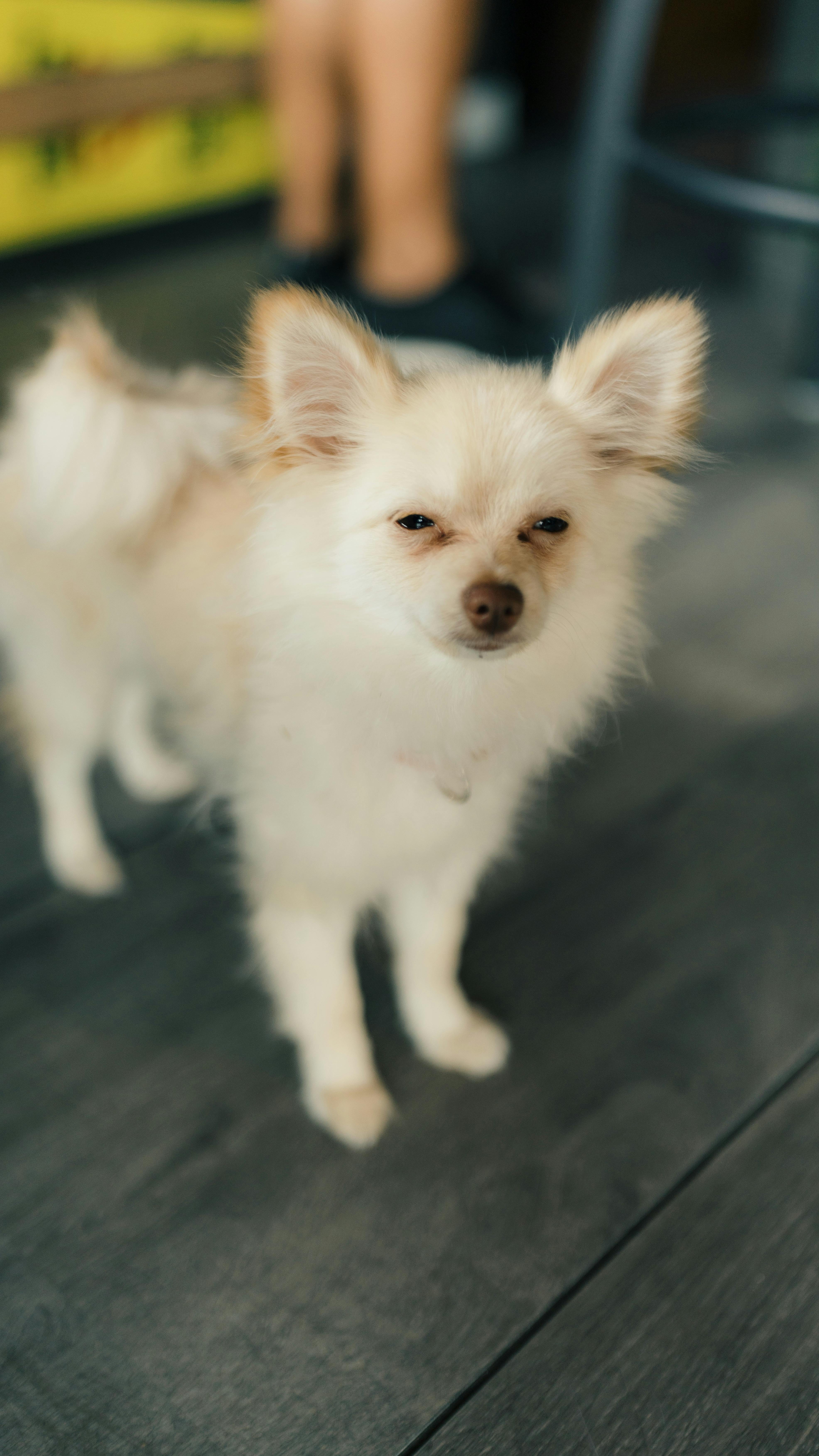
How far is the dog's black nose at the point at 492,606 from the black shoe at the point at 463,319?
1.61m

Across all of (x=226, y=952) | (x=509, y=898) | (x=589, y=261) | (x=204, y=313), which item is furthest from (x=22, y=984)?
(x=204, y=313)

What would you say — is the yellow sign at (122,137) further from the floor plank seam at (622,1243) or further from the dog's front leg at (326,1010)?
the floor plank seam at (622,1243)

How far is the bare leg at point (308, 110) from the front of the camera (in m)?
2.31

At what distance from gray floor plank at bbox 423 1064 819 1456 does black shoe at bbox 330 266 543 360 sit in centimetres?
180

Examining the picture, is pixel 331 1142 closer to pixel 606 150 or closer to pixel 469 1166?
pixel 469 1166

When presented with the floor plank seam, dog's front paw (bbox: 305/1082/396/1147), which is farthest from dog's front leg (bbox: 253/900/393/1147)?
the floor plank seam

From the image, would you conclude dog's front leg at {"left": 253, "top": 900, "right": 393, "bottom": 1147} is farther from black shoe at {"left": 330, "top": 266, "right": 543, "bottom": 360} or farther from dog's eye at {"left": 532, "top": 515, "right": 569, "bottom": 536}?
black shoe at {"left": 330, "top": 266, "right": 543, "bottom": 360}

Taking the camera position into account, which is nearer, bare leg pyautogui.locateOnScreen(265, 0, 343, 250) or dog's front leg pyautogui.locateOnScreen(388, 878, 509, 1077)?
dog's front leg pyautogui.locateOnScreen(388, 878, 509, 1077)

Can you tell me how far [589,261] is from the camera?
6.91ft

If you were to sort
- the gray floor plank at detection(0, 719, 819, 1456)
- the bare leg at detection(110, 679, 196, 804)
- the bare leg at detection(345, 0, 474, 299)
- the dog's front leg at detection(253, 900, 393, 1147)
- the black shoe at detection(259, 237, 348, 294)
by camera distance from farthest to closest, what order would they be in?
the black shoe at detection(259, 237, 348, 294)
the bare leg at detection(345, 0, 474, 299)
the bare leg at detection(110, 679, 196, 804)
the dog's front leg at detection(253, 900, 393, 1147)
the gray floor plank at detection(0, 719, 819, 1456)

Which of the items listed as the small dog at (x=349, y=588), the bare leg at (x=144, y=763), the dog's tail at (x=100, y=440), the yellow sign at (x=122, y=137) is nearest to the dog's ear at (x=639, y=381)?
the small dog at (x=349, y=588)

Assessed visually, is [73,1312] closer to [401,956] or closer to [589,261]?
[401,956]

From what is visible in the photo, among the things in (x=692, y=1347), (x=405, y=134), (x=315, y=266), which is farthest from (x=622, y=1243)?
(x=315, y=266)

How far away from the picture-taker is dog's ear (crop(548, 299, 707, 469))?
0.89m
